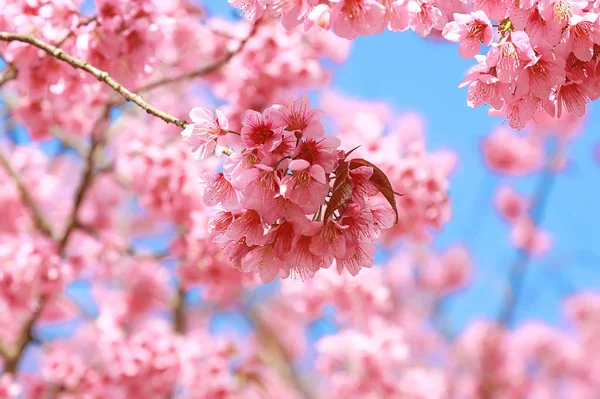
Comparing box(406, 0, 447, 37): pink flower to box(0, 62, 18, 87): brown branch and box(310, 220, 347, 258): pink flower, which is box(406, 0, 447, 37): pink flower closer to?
box(310, 220, 347, 258): pink flower

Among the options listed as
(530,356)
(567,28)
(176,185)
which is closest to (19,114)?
(176,185)

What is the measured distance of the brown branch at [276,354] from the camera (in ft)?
22.1

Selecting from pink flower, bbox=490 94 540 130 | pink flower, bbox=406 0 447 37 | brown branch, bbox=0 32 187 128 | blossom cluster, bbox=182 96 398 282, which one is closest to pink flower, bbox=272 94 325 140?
blossom cluster, bbox=182 96 398 282

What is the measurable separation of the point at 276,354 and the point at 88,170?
4169 mm

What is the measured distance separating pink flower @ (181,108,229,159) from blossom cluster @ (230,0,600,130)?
30cm

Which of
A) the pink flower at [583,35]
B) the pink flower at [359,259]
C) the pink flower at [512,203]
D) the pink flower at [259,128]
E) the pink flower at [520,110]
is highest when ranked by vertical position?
the pink flower at [512,203]

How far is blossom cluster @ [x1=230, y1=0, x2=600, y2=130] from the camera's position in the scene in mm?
1482

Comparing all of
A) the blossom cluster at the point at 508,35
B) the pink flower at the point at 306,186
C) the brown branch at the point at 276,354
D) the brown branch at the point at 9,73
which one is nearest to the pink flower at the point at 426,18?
the blossom cluster at the point at 508,35

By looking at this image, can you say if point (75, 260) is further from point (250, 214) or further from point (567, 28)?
point (567, 28)

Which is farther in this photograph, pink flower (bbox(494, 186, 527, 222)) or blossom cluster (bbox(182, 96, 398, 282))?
pink flower (bbox(494, 186, 527, 222))

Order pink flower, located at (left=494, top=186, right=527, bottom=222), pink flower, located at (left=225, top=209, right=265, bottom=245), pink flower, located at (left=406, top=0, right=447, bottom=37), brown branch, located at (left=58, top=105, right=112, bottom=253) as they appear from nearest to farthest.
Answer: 1. pink flower, located at (left=225, top=209, right=265, bottom=245)
2. pink flower, located at (left=406, top=0, right=447, bottom=37)
3. brown branch, located at (left=58, top=105, right=112, bottom=253)
4. pink flower, located at (left=494, top=186, right=527, bottom=222)

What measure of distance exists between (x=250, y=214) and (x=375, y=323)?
120 inches

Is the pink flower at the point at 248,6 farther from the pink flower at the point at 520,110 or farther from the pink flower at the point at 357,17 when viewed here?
the pink flower at the point at 520,110

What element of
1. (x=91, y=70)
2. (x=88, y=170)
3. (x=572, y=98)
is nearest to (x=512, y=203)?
(x=88, y=170)
